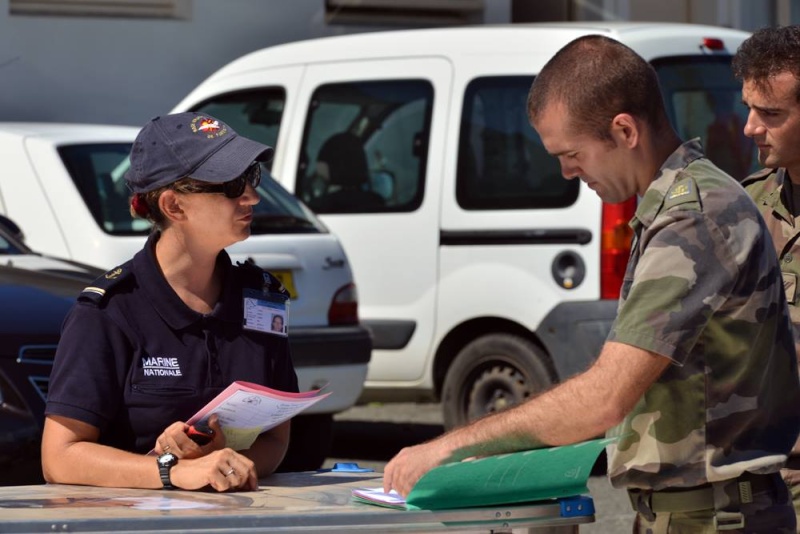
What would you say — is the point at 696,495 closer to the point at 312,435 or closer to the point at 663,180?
the point at 663,180

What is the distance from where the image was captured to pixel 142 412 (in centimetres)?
322

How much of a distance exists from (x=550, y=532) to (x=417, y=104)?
243 inches

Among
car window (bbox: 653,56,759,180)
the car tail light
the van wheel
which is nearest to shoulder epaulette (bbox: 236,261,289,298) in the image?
the car tail light

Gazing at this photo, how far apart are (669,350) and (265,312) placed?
40.8 inches

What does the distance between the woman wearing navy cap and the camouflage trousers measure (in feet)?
2.63

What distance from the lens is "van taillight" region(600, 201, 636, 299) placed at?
25.8 ft

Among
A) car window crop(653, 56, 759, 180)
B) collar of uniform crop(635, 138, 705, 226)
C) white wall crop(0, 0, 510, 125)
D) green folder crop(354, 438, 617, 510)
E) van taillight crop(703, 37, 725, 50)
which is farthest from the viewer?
white wall crop(0, 0, 510, 125)

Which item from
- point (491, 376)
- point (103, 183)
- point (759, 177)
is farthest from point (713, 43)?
point (759, 177)

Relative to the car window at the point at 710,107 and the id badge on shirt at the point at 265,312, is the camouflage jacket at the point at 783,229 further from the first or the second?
the car window at the point at 710,107

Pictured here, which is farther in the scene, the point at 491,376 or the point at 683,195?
the point at 491,376

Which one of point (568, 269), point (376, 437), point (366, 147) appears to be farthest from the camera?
point (376, 437)

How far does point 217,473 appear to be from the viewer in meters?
3.03

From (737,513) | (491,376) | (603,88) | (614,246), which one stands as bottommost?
(491,376)

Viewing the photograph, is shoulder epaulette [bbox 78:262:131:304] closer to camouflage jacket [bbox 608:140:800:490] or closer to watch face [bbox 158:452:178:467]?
watch face [bbox 158:452:178:467]
